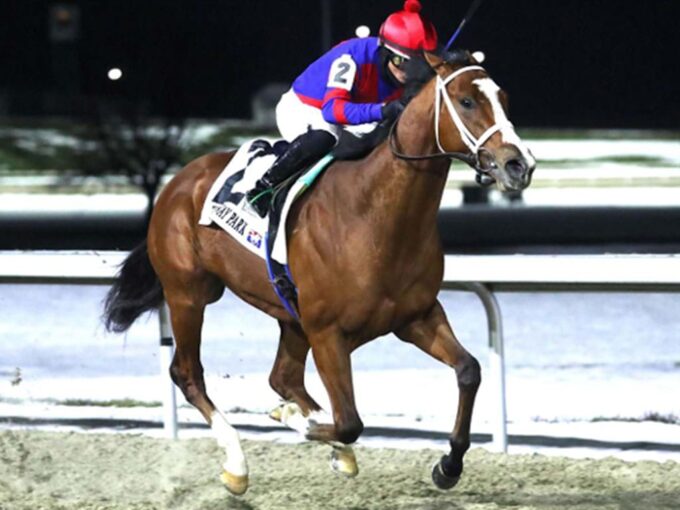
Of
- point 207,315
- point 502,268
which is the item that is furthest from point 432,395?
point 207,315

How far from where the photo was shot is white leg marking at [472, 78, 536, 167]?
4191 mm

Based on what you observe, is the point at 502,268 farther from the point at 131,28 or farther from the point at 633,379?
the point at 131,28

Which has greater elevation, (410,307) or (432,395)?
(410,307)

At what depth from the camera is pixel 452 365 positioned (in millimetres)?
4770

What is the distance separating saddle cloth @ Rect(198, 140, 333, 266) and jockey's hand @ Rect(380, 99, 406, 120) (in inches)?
11.0

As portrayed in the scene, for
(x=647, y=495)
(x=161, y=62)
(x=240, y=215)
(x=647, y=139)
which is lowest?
(x=647, y=139)

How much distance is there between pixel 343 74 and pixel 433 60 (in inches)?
16.0

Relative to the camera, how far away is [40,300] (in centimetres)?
1248

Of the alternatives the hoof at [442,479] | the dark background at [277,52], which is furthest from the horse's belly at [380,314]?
the dark background at [277,52]

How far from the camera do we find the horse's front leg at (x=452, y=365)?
4738 millimetres

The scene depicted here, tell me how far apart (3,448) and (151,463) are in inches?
25.3

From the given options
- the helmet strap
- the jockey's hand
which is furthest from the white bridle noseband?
the helmet strap

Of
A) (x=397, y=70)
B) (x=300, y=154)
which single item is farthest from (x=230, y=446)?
(x=397, y=70)

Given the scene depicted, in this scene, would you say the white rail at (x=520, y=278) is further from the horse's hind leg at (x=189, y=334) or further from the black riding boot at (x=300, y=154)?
the black riding boot at (x=300, y=154)
